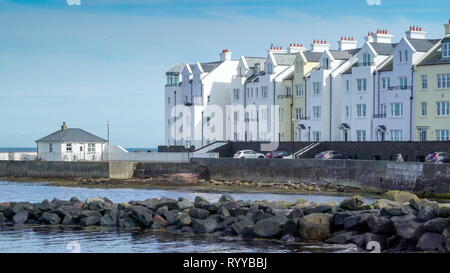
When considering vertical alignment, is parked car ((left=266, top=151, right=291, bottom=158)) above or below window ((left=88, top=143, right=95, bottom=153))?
below

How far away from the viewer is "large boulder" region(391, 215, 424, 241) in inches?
720

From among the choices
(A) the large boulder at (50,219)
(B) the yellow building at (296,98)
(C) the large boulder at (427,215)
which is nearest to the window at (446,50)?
(B) the yellow building at (296,98)

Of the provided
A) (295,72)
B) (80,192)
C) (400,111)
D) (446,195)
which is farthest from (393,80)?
(80,192)

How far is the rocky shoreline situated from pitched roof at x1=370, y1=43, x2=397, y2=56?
130ft

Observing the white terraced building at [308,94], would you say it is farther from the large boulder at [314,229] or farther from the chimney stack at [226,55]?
the large boulder at [314,229]

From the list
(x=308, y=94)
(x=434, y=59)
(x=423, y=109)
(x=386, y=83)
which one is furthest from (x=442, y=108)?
(x=308, y=94)

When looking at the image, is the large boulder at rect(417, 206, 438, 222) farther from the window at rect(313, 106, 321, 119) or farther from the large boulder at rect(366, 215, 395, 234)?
the window at rect(313, 106, 321, 119)

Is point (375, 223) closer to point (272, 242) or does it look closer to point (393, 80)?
point (272, 242)

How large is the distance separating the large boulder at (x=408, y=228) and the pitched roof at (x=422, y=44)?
4448cm

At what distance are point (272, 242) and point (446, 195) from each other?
71.3 ft

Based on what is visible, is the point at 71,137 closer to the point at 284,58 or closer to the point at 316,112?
the point at 316,112

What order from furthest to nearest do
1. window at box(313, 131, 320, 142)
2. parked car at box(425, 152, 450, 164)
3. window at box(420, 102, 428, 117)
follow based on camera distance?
window at box(313, 131, 320, 142) → window at box(420, 102, 428, 117) → parked car at box(425, 152, 450, 164)

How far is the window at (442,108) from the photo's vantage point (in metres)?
58.2

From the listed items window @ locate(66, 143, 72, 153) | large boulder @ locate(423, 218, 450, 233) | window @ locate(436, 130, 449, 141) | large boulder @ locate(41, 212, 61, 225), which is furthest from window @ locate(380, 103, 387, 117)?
large boulder @ locate(423, 218, 450, 233)
